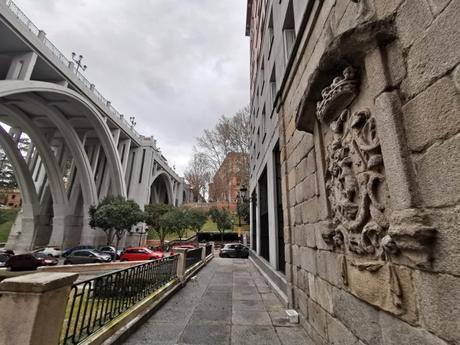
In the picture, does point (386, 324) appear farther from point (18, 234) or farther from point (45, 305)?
point (18, 234)

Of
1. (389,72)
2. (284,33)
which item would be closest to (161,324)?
(389,72)

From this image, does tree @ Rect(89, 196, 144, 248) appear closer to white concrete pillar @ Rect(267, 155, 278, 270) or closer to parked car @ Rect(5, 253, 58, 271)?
parked car @ Rect(5, 253, 58, 271)

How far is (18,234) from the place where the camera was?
3127 cm

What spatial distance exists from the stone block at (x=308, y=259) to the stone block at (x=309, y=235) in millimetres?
103

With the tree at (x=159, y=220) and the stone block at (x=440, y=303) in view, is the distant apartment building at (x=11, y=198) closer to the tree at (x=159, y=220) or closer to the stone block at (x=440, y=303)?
the tree at (x=159, y=220)

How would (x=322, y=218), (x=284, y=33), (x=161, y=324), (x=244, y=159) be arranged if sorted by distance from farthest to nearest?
(x=244, y=159)
(x=284, y=33)
(x=161, y=324)
(x=322, y=218)

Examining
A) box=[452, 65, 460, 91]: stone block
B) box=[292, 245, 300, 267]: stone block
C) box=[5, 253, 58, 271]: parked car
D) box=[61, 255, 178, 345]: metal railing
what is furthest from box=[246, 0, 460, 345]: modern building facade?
box=[5, 253, 58, 271]: parked car

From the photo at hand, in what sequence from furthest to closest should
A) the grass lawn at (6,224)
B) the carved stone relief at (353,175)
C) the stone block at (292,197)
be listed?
1. the grass lawn at (6,224)
2. the stone block at (292,197)
3. the carved stone relief at (353,175)

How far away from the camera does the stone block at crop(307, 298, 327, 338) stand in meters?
3.52

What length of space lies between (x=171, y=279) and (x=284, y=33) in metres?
9.17

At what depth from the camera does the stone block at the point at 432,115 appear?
151 centimetres

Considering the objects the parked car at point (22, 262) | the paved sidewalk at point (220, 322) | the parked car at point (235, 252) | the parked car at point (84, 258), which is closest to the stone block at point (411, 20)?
the paved sidewalk at point (220, 322)

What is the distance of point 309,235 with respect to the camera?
4.20 meters

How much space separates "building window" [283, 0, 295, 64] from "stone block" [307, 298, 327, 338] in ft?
21.2
